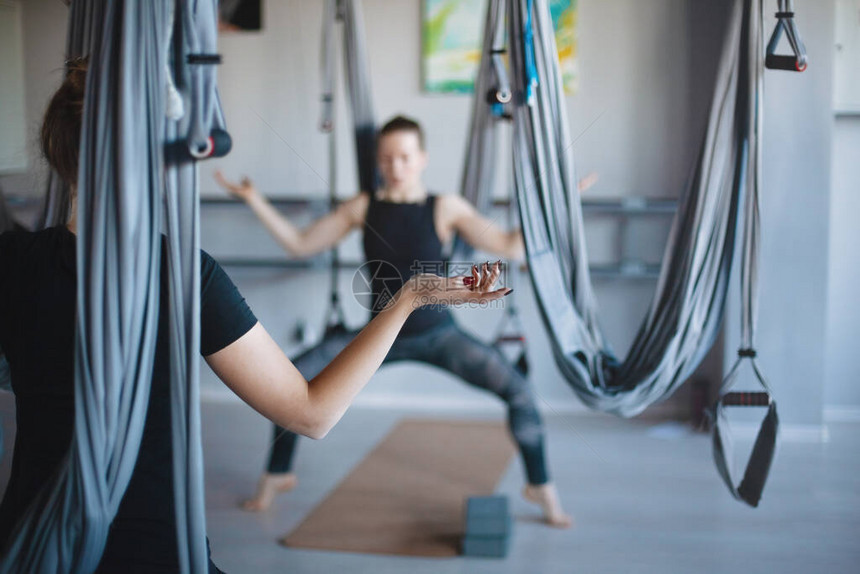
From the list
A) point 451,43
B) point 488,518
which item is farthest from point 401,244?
point 451,43

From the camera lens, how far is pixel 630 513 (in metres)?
1.91

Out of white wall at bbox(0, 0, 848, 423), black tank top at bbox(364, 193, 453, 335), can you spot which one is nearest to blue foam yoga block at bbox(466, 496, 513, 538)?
black tank top at bbox(364, 193, 453, 335)

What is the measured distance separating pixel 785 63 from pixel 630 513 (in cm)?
119

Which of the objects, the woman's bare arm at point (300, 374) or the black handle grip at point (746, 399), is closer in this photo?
the woman's bare arm at point (300, 374)

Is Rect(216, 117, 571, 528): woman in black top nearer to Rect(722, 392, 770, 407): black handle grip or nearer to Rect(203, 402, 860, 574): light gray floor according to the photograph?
Rect(203, 402, 860, 574): light gray floor

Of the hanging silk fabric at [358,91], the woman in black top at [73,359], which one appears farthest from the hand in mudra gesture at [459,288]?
the hanging silk fabric at [358,91]

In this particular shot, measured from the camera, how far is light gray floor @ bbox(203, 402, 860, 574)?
5.09 ft

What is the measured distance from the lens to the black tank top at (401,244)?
6.33 ft

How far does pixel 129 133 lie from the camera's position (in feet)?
2.65

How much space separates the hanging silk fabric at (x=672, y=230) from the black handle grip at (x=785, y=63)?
22 mm

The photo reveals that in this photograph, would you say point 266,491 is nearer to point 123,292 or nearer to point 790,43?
point 123,292

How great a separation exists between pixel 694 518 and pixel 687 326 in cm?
80

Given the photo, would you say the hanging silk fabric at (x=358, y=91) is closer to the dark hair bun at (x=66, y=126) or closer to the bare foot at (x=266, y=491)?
the bare foot at (x=266, y=491)

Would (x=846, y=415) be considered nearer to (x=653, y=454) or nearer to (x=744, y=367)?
(x=744, y=367)
